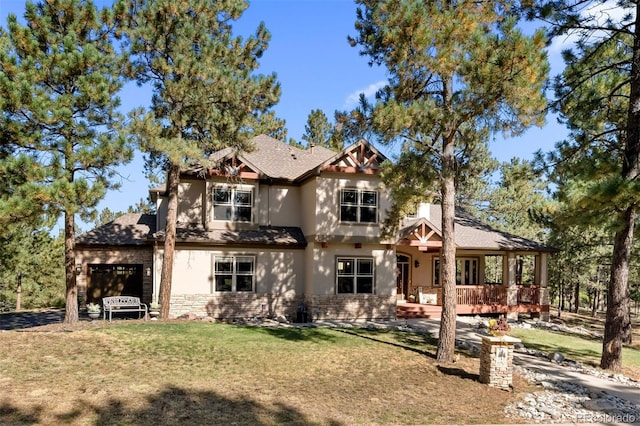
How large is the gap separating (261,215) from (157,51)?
24.6 feet

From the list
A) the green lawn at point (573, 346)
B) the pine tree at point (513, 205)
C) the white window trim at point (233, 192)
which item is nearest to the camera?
the green lawn at point (573, 346)

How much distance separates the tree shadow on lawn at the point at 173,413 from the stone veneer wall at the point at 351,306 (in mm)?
9497

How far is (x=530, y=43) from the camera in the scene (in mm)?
9320

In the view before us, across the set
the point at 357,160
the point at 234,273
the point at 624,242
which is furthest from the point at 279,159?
the point at 624,242

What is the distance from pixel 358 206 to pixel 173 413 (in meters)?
12.1

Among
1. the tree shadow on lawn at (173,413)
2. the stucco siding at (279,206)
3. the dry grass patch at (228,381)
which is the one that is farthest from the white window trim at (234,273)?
the tree shadow on lawn at (173,413)

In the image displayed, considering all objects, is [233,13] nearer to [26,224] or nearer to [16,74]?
[16,74]

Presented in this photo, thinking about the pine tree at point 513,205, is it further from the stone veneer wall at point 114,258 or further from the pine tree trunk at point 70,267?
the pine tree trunk at point 70,267

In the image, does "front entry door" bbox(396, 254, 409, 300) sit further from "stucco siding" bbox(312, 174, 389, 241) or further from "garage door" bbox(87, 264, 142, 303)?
"garage door" bbox(87, 264, 142, 303)

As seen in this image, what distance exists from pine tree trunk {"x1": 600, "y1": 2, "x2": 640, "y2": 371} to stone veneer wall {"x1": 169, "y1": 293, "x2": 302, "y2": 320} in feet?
35.0

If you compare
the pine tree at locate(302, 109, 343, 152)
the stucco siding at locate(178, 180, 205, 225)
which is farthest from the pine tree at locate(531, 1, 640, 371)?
the pine tree at locate(302, 109, 343, 152)

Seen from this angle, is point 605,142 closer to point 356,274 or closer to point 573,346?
point 573,346

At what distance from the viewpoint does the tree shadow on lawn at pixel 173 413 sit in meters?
7.08

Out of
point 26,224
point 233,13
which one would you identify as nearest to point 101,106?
point 26,224
